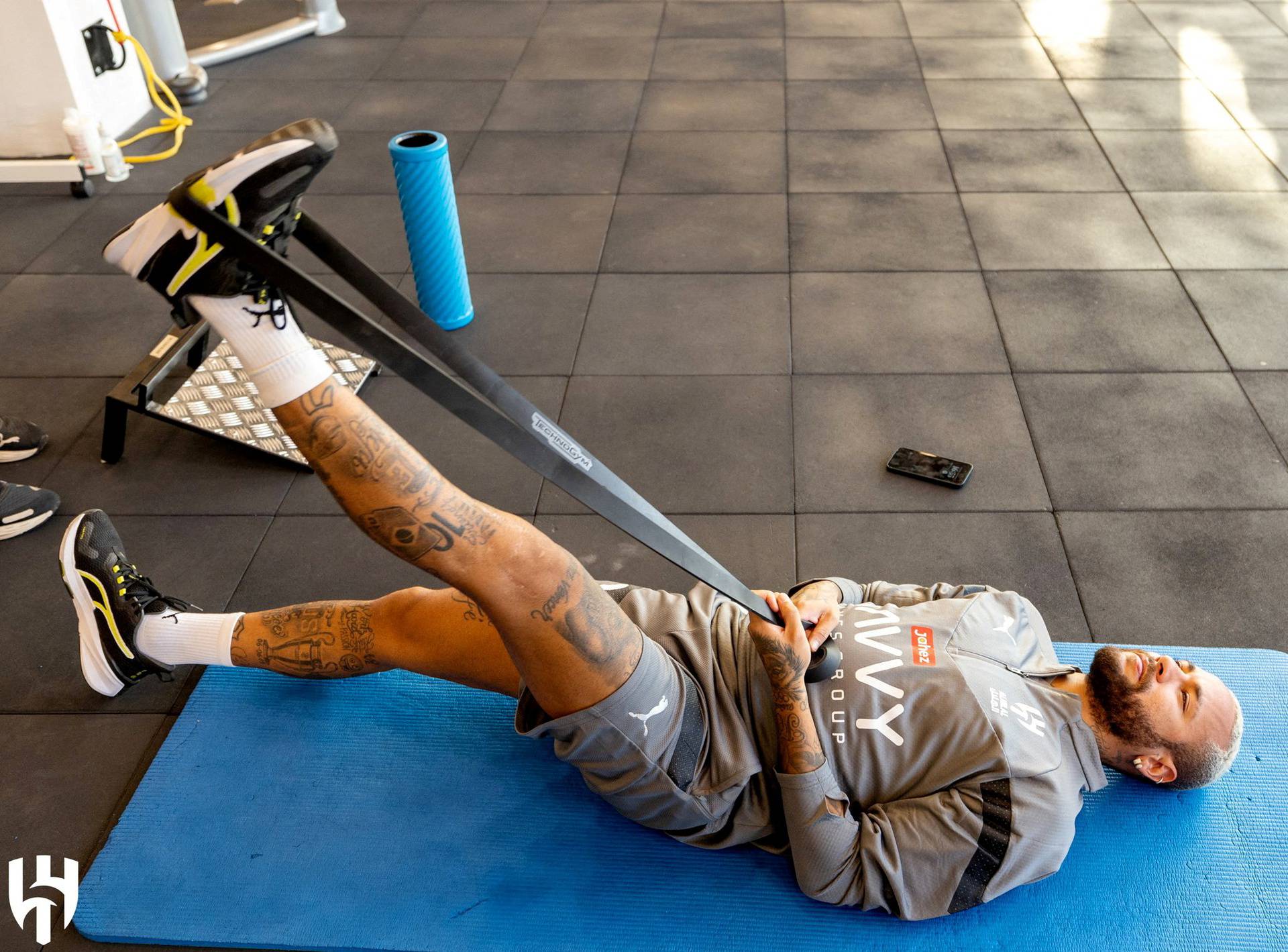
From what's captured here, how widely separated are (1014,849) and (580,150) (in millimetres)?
3707

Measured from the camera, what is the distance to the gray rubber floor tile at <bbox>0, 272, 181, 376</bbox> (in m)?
3.41

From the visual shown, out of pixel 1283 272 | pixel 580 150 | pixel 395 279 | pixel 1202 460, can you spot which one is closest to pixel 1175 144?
pixel 1283 272

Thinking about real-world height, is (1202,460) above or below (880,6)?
below

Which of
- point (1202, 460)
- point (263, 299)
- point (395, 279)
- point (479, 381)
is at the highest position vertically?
point (263, 299)

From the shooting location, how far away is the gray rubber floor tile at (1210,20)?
557 centimetres

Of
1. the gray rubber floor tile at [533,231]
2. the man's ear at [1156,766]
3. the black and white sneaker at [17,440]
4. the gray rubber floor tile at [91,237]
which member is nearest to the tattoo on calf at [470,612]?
the man's ear at [1156,766]

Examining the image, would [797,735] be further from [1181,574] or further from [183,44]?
[183,44]

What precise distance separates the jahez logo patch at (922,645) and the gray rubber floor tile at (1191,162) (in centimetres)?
310

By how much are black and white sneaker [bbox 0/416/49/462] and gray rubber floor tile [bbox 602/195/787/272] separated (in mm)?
1950

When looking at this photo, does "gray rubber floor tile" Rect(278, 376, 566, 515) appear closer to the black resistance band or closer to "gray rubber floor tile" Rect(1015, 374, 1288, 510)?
the black resistance band

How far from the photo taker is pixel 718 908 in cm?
191

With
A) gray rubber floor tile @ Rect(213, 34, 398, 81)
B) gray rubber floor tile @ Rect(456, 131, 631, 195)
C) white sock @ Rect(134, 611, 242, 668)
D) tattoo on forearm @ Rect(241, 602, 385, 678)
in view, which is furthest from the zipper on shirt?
gray rubber floor tile @ Rect(213, 34, 398, 81)

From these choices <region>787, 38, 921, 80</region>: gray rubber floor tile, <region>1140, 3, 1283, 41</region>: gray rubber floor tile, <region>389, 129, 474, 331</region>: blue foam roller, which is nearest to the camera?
<region>389, 129, 474, 331</region>: blue foam roller

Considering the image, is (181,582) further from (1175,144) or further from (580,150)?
(1175,144)
